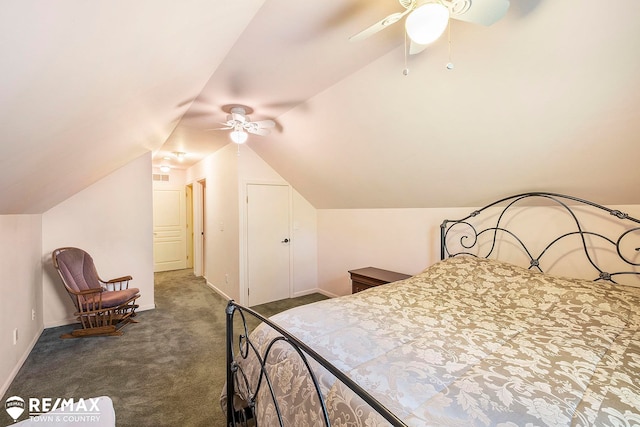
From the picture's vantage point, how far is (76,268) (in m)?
3.19

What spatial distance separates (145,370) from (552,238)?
360 cm

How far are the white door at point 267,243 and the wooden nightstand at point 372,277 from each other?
1.44 meters

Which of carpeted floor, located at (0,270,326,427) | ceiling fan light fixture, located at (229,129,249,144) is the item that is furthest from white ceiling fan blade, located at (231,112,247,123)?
carpeted floor, located at (0,270,326,427)

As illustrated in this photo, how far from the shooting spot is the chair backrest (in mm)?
2979

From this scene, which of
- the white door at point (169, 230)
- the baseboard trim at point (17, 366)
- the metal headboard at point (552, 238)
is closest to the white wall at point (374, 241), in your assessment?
the metal headboard at point (552, 238)

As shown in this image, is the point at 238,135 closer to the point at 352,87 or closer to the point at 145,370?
the point at 352,87

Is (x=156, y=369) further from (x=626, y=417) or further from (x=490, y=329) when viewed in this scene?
(x=626, y=417)

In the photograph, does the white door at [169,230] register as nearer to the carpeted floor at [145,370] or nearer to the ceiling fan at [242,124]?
the carpeted floor at [145,370]

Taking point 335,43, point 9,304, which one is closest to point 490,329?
point 335,43

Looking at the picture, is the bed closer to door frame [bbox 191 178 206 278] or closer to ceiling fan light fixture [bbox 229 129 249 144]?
ceiling fan light fixture [bbox 229 129 249 144]

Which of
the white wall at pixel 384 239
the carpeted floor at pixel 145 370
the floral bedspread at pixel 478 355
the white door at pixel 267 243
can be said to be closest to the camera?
the floral bedspread at pixel 478 355

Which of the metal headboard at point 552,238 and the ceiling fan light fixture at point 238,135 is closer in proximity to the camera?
the metal headboard at point 552,238

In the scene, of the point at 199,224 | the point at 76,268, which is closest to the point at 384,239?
the point at 76,268

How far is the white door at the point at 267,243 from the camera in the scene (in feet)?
13.2
